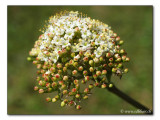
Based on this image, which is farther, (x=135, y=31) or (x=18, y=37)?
(x=18, y=37)

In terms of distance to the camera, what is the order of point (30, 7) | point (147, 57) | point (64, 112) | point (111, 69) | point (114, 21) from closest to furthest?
1. point (111, 69)
2. point (64, 112)
3. point (147, 57)
4. point (114, 21)
5. point (30, 7)

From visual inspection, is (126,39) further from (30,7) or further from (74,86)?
(74,86)

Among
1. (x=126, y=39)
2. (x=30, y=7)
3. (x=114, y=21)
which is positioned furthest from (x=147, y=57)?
(x=30, y=7)

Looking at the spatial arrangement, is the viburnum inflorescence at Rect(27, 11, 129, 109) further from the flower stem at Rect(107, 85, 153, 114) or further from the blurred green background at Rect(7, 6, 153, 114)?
the blurred green background at Rect(7, 6, 153, 114)

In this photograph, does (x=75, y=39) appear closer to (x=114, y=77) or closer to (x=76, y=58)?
(x=76, y=58)

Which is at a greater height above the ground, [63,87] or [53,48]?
[53,48]

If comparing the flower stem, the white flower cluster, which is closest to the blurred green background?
the flower stem
